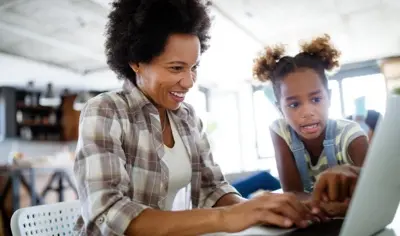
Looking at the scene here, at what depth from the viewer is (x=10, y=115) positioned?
6.25m

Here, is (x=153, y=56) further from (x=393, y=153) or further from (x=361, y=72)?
(x=361, y=72)

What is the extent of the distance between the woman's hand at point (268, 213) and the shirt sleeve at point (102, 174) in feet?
0.57

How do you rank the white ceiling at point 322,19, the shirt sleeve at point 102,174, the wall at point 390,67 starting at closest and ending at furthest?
the shirt sleeve at point 102,174
the white ceiling at point 322,19
the wall at point 390,67

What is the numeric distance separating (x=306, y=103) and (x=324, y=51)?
22 cm

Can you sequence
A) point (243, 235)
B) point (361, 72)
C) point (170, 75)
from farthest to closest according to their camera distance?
1. point (361, 72)
2. point (170, 75)
3. point (243, 235)

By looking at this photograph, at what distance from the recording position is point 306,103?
100 centimetres

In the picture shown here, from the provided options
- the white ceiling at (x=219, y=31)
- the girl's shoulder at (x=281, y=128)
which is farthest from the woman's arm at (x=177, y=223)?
the white ceiling at (x=219, y=31)

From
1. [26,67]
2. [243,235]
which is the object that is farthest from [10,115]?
[243,235]

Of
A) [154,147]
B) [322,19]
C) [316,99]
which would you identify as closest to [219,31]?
[322,19]

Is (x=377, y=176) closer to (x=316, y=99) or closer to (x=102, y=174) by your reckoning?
(x=102, y=174)

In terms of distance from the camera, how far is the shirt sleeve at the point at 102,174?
2.20 ft

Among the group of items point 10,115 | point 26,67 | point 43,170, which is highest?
point 26,67

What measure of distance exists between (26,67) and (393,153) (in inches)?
217

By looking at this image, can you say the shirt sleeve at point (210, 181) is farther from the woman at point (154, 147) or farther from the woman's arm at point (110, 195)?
the woman's arm at point (110, 195)
